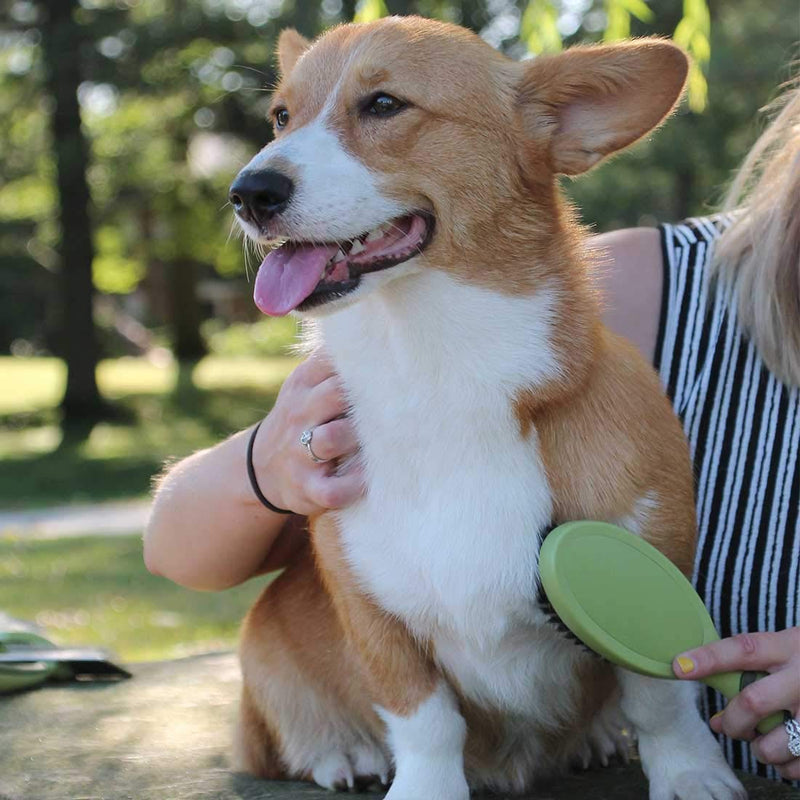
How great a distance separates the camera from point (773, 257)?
7.54 ft

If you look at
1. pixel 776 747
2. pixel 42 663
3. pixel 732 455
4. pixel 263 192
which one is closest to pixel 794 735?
pixel 776 747

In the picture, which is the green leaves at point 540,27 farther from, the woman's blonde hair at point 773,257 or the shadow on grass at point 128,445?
the shadow on grass at point 128,445

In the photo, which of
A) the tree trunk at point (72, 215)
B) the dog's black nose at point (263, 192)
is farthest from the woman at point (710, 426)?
the tree trunk at point (72, 215)

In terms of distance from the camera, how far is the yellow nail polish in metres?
1.78

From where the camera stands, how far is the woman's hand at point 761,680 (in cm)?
180

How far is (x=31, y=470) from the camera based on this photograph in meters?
11.1

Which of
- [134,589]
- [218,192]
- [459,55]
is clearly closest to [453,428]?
[459,55]

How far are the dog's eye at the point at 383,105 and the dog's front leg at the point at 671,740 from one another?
1.03 meters

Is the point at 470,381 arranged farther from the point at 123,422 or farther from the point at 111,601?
the point at 123,422

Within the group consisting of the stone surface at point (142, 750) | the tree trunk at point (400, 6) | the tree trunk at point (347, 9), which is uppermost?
the stone surface at point (142, 750)

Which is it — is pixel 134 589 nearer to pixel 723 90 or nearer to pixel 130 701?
pixel 130 701

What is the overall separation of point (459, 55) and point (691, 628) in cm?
107

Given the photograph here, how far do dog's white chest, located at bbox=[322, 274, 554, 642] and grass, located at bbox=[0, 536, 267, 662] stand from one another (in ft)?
10.0

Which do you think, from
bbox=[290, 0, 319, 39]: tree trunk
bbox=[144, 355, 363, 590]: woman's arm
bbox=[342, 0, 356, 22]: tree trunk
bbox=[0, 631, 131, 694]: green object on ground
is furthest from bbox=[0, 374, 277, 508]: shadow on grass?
bbox=[144, 355, 363, 590]: woman's arm
